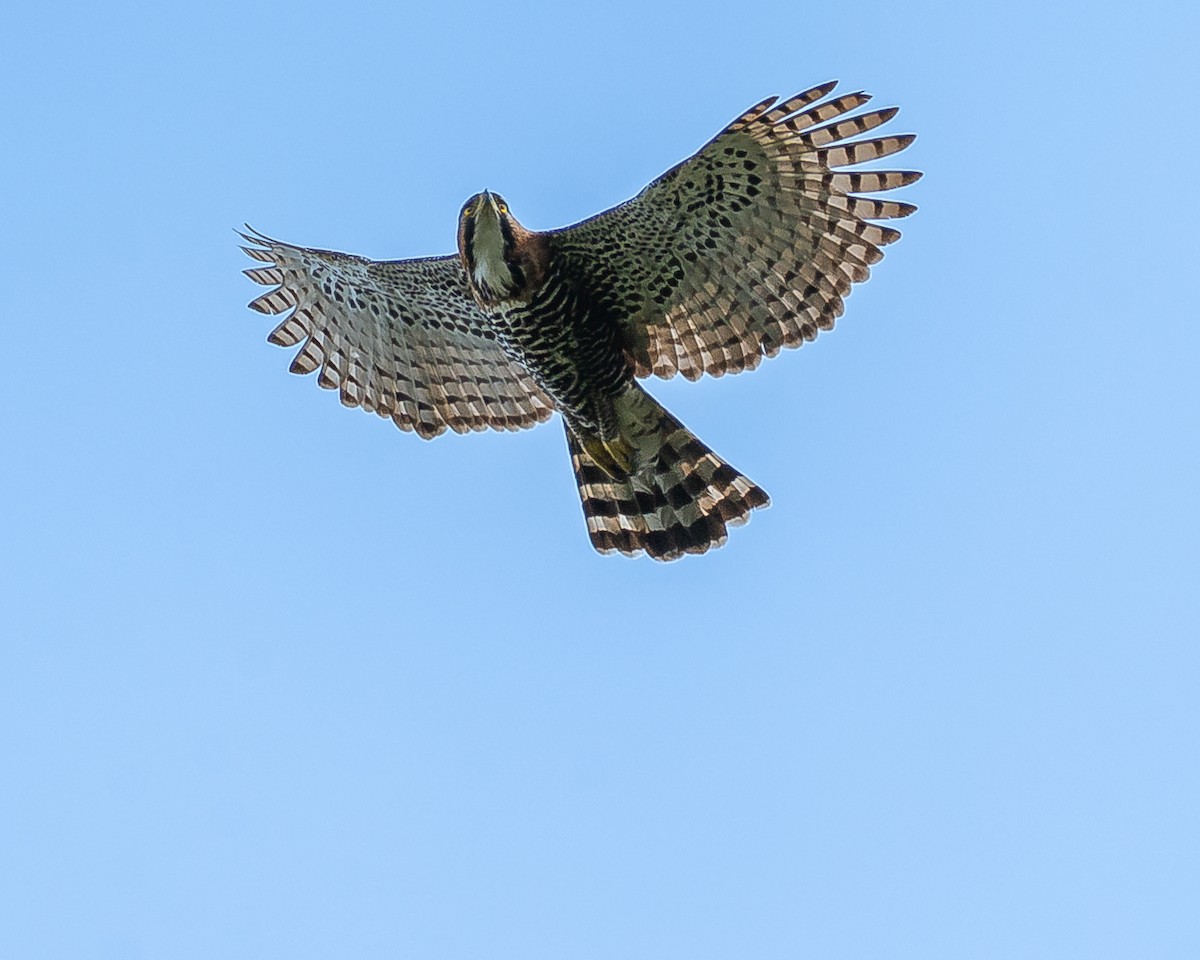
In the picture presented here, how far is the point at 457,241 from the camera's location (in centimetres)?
1077

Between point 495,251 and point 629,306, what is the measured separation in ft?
3.99

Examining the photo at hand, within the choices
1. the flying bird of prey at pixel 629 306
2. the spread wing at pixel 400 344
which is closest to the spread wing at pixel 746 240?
the flying bird of prey at pixel 629 306

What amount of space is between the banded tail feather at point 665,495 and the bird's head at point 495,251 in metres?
1.49

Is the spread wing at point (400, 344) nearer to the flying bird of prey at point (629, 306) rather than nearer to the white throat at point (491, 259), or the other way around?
the flying bird of prey at point (629, 306)

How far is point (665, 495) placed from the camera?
39.3ft

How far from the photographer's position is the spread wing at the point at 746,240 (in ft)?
33.8

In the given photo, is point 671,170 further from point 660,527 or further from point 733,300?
point 660,527

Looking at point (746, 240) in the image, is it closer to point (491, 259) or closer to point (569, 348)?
point (569, 348)

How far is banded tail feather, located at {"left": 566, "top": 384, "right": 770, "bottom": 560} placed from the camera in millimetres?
11867

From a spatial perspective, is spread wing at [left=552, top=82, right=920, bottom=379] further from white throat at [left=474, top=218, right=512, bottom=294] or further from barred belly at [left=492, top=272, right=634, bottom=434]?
white throat at [left=474, top=218, right=512, bottom=294]

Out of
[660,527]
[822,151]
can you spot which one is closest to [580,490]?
[660,527]

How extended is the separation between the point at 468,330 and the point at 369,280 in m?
0.81

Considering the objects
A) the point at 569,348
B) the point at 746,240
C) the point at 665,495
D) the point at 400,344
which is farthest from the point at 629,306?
the point at 400,344

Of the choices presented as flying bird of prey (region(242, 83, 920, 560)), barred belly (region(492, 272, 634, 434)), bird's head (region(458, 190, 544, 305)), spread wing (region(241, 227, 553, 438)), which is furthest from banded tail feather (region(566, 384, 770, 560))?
bird's head (region(458, 190, 544, 305))
